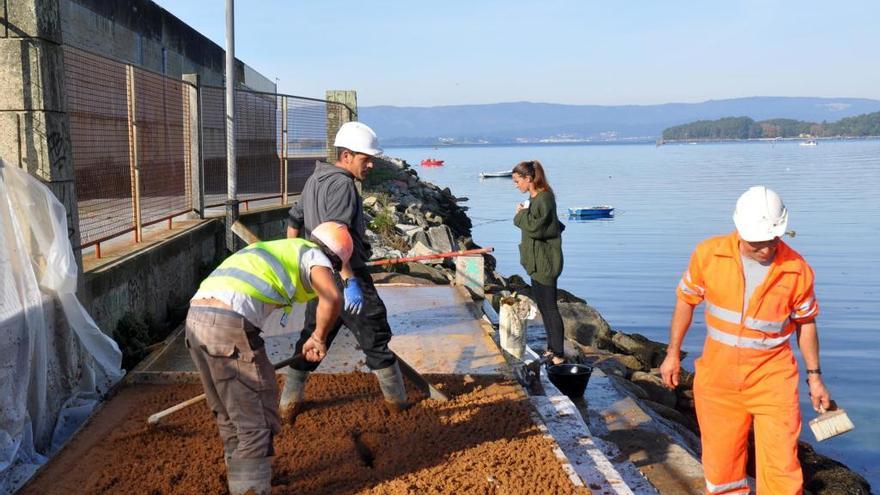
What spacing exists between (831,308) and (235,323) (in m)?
16.9

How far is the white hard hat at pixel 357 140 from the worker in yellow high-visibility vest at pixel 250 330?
125 cm

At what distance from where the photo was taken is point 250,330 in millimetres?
4227

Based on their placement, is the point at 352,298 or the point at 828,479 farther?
the point at 828,479

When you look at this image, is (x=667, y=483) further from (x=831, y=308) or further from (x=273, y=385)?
(x=831, y=308)

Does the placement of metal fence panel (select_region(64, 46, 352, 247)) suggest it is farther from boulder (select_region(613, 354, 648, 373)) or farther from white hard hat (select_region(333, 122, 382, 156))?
boulder (select_region(613, 354, 648, 373))

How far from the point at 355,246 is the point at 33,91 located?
2302 millimetres

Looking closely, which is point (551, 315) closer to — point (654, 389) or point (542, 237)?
point (542, 237)

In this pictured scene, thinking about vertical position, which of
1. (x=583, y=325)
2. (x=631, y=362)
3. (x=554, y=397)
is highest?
(x=554, y=397)

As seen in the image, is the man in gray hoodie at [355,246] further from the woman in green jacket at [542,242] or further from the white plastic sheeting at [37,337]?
the woman in green jacket at [542,242]

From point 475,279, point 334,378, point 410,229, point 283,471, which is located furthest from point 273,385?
point 410,229

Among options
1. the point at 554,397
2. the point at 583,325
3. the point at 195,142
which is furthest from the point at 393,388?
the point at 583,325

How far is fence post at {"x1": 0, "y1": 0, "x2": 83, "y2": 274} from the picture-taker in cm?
555

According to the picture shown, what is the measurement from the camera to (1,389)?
15.9 ft

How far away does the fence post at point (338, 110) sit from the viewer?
16.0 m
